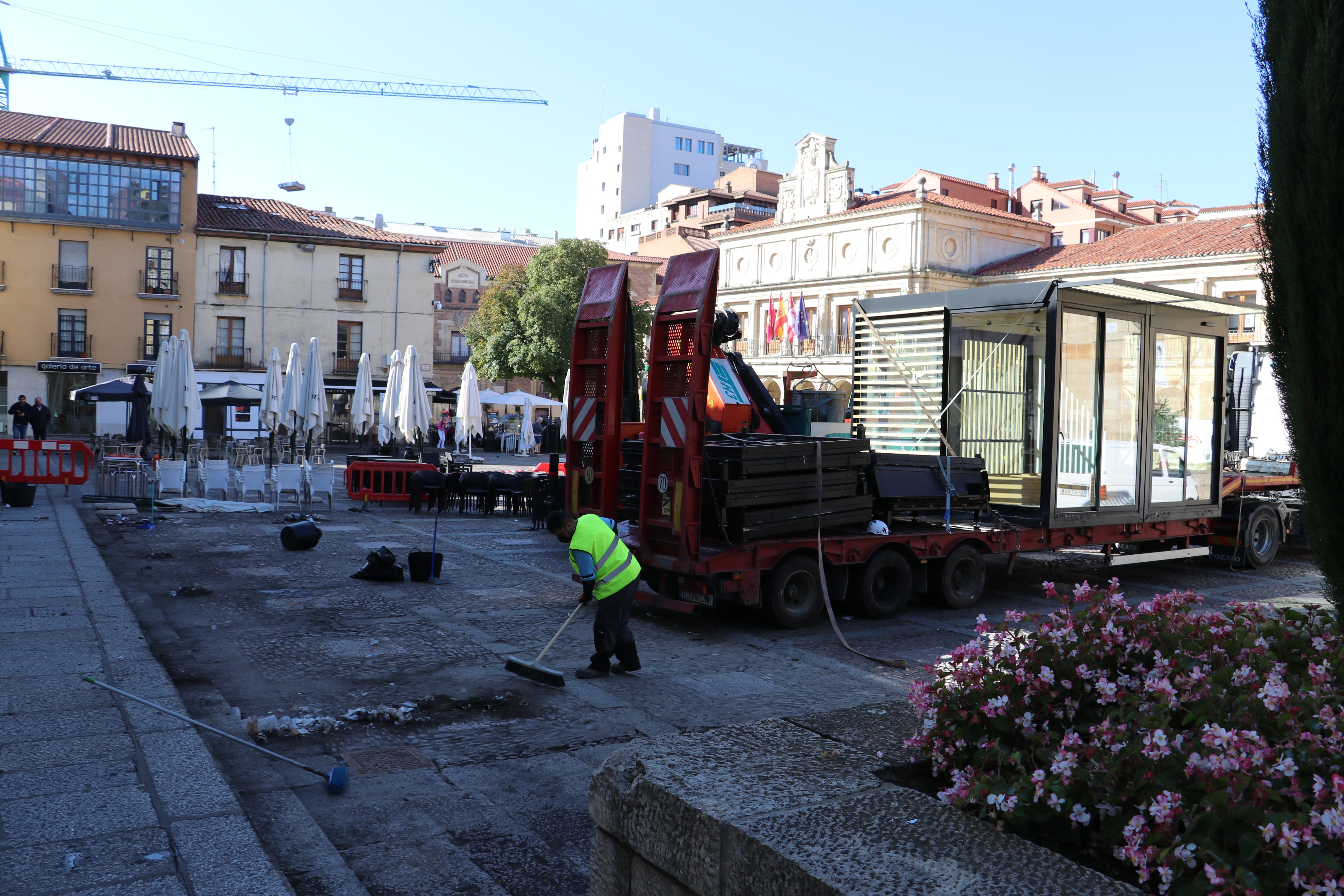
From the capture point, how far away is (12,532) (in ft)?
42.0

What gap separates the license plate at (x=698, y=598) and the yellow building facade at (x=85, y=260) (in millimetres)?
37180

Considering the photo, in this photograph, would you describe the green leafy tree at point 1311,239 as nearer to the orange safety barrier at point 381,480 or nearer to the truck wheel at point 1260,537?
the truck wheel at point 1260,537

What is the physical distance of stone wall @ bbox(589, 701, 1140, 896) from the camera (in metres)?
2.39

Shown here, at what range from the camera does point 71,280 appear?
41406mm

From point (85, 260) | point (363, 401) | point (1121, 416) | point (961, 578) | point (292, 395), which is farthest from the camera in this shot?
point (85, 260)

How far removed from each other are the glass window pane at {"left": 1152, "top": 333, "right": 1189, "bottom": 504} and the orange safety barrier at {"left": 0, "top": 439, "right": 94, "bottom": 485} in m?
17.0

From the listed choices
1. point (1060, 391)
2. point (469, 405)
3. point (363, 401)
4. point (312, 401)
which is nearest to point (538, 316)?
point (469, 405)

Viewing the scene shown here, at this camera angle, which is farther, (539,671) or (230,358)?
(230,358)

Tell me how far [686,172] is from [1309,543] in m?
100

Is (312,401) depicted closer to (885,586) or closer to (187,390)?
(187,390)

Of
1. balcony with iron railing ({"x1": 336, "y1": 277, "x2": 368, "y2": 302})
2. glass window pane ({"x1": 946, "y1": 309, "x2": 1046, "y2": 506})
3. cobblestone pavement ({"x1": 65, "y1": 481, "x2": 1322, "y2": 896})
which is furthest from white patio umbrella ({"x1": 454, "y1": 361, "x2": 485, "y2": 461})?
balcony with iron railing ({"x1": 336, "y1": 277, "x2": 368, "y2": 302})

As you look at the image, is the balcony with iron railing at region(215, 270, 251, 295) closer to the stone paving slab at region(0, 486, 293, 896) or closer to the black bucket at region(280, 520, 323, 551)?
the black bucket at region(280, 520, 323, 551)

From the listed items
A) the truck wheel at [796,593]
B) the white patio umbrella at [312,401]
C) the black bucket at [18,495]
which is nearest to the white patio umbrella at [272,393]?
the white patio umbrella at [312,401]

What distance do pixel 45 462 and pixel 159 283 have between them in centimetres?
2711
